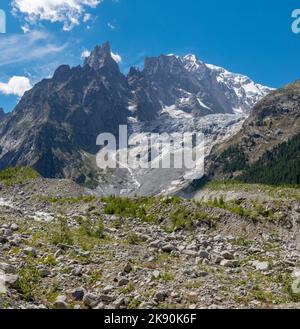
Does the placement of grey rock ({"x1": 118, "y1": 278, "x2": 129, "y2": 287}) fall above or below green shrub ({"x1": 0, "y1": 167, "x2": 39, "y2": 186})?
below

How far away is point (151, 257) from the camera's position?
84.2ft

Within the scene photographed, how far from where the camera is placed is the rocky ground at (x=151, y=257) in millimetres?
19500

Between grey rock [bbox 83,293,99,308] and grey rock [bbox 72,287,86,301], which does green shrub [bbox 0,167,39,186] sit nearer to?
grey rock [bbox 72,287,86,301]

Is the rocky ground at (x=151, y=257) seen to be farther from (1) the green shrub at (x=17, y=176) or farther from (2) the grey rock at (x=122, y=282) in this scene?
(1) the green shrub at (x=17, y=176)

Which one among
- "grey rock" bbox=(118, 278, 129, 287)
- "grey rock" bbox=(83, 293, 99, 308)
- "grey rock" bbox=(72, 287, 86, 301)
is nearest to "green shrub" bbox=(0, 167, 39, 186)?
"grey rock" bbox=(118, 278, 129, 287)

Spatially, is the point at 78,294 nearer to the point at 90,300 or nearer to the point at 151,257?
the point at 90,300

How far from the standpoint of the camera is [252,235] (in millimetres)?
35750

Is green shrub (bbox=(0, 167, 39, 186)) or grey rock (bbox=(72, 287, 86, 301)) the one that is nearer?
grey rock (bbox=(72, 287, 86, 301))

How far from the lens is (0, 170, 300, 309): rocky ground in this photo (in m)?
19.5

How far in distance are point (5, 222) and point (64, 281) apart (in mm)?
12714

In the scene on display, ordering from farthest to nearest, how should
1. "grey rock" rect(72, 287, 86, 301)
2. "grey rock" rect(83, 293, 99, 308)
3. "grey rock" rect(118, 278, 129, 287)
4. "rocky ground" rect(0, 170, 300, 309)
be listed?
"grey rock" rect(118, 278, 129, 287) → "grey rock" rect(72, 287, 86, 301) → "rocky ground" rect(0, 170, 300, 309) → "grey rock" rect(83, 293, 99, 308)

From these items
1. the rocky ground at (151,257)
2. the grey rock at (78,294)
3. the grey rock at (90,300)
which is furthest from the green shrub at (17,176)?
the grey rock at (90,300)

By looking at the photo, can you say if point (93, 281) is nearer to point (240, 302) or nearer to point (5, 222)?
point (240, 302)
